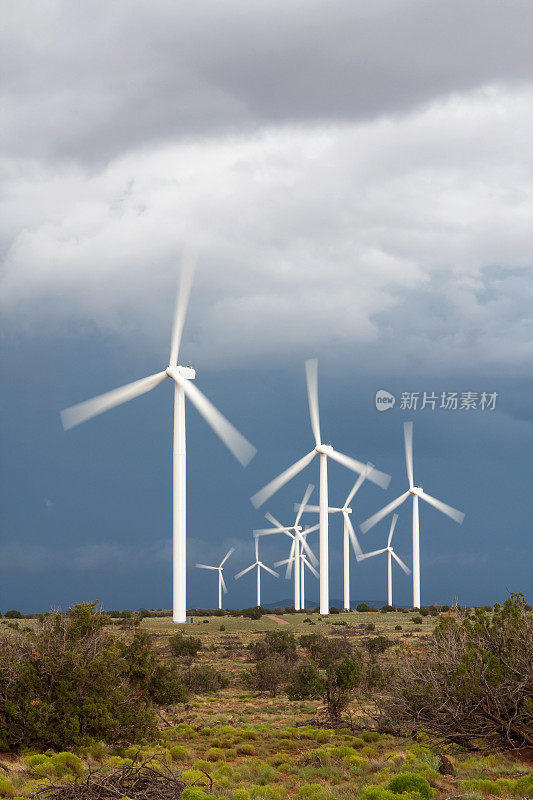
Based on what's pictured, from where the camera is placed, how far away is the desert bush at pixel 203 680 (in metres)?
41.7

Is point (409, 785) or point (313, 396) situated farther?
point (313, 396)

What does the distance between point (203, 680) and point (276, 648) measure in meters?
10.1

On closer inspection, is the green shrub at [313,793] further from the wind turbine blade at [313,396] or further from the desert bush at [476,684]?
the wind turbine blade at [313,396]

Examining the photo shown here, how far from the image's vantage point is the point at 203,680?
42.1 meters

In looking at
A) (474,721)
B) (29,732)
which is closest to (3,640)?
(29,732)

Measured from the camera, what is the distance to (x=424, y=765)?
2092 centimetres

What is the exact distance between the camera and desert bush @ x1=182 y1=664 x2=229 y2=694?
137 ft

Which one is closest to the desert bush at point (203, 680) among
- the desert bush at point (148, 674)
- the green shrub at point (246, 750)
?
the desert bush at point (148, 674)

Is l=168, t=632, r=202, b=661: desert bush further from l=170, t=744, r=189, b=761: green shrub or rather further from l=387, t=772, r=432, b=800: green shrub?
l=387, t=772, r=432, b=800: green shrub

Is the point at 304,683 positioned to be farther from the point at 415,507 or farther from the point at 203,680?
the point at 415,507

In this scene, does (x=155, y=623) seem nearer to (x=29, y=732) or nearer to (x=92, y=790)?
(x=29, y=732)

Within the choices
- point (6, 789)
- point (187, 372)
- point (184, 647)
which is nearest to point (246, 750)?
point (6, 789)

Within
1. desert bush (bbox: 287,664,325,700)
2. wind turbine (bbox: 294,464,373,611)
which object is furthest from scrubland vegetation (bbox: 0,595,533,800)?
wind turbine (bbox: 294,464,373,611)

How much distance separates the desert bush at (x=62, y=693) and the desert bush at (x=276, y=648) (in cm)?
2507
